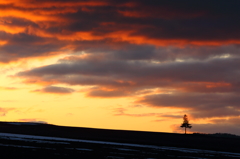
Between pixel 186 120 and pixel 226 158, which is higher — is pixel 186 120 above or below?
above

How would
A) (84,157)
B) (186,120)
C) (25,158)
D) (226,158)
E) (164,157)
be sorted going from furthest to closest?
(186,120), (226,158), (164,157), (84,157), (25,158)

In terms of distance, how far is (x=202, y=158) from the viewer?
44562 mm

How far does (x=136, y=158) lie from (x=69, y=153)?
6.93 m

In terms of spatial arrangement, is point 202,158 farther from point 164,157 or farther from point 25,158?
point 25,158

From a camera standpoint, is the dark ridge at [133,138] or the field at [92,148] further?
the dark ridge at [133,138]

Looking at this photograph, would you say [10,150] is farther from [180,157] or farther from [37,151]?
[180,157]

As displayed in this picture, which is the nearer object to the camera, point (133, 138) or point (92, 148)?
point (92, 148)

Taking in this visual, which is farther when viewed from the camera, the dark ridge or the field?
the dark ridge

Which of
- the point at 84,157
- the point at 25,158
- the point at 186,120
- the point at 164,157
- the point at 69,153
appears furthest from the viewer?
the point at 186,120

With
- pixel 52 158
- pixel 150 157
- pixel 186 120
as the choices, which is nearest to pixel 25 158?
pixel 52 158

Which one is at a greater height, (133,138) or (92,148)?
(133,138)

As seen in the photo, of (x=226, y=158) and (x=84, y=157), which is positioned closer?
(x=84, y=157)

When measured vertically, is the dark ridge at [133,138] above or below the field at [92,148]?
above

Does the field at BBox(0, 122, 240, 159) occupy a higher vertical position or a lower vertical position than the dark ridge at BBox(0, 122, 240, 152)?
lower
